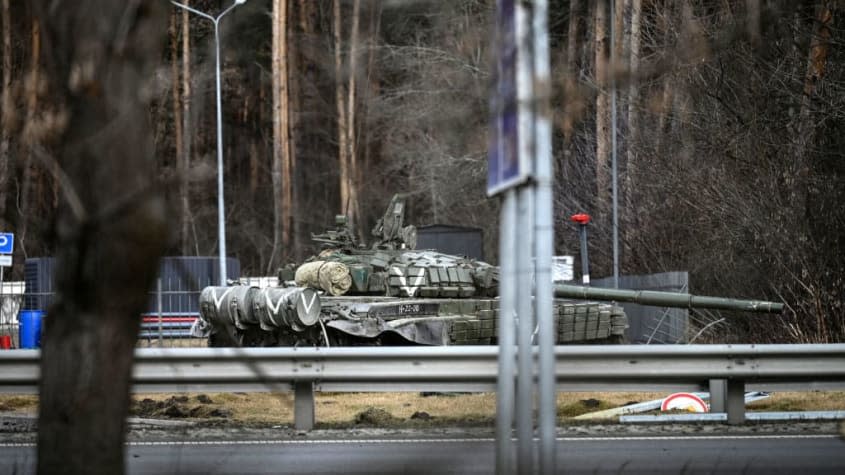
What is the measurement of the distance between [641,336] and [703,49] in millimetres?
20224

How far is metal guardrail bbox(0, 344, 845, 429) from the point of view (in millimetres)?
9195

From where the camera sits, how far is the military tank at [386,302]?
48.4 feet

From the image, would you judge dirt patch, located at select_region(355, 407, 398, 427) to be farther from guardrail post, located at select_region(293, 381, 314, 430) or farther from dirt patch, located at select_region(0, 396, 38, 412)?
dirt patch, located at select_region(0, 396, 38, 412)

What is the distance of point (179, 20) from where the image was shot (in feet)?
116

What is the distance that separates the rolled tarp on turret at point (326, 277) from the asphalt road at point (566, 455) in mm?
7323

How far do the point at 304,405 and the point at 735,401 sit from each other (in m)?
3.43

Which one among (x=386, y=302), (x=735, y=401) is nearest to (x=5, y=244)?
(x=386, y=302)

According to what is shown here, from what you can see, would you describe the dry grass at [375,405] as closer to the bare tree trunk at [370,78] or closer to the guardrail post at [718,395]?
the guardrail post at [718,395]

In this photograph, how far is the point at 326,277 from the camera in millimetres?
16188

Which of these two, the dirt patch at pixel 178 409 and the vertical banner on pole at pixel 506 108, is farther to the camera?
the dirt patch at pixel 178 409

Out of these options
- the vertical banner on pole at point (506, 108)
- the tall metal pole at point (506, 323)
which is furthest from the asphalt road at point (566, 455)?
the vertical banner on pole at point (506, 108)

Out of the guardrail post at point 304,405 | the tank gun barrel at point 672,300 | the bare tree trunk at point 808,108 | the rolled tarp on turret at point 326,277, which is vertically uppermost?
the bare tree trunk at point 808,108

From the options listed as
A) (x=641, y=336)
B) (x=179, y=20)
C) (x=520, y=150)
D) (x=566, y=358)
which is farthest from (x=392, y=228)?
(x=179, y=20)

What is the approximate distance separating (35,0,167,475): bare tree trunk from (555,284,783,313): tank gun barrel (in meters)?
12.0
